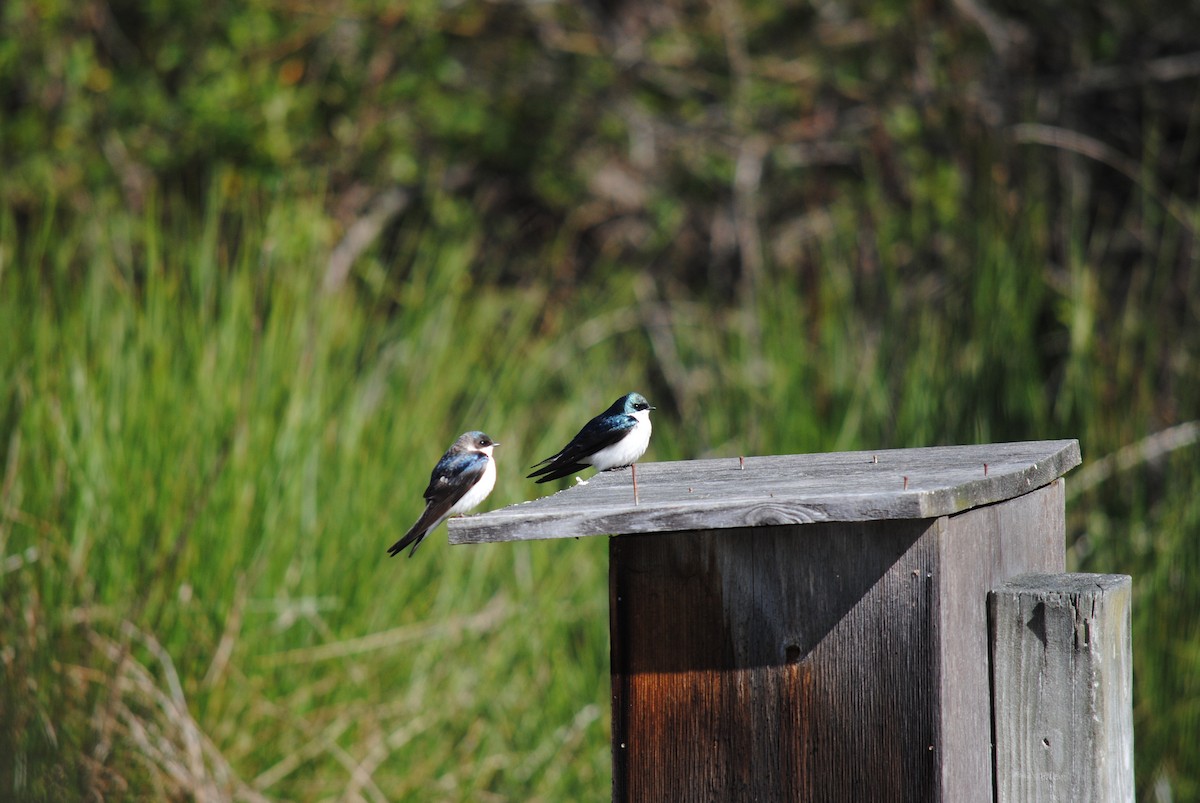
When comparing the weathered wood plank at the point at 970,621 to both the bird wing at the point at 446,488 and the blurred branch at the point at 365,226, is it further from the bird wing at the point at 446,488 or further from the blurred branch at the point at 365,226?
the blurred branch at the point at 365,226

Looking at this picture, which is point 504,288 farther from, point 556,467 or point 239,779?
point 556,467

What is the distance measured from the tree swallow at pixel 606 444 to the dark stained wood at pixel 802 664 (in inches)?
17.5

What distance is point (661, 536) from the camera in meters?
1.64

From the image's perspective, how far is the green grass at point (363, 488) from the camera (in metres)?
3.01

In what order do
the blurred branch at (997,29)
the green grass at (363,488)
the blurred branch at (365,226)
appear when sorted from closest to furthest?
1. the green grass at (363,488)
2. the blurred branch at (997,29)
3. the blurred branch at (365,226)

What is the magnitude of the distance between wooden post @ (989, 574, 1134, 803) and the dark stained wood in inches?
1.4

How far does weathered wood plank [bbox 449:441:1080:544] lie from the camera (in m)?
1.43

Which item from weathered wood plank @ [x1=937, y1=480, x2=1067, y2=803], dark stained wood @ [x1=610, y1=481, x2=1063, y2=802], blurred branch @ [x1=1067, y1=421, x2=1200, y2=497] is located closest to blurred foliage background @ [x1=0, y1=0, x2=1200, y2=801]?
blurred branch @ [x1=1067, y1=421, x2=1200, y2=497]

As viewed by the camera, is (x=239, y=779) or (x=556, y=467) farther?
(x=239, y=779)

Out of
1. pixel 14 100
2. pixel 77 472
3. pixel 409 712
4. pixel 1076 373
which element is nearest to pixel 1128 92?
pixel 1076 373

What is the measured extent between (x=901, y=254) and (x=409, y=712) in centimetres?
358

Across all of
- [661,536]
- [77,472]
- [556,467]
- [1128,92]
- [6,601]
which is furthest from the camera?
[1128,92]

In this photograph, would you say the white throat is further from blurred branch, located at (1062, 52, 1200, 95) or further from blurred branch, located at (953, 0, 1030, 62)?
blurred branch, located at (953, 0, 1030, 62)

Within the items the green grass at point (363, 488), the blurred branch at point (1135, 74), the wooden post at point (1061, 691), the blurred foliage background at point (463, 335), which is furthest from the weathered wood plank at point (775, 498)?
the blurred branch at point (1135, 74)
